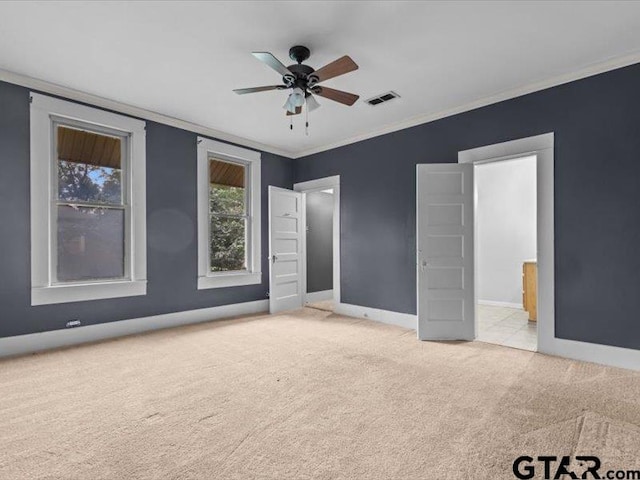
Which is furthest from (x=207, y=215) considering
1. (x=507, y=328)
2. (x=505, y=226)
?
(x=505, y=226)

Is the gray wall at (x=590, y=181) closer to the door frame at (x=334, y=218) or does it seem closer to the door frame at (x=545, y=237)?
the door frame at (x=545, y=237)

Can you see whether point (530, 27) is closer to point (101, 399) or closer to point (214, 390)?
point (214, 390)

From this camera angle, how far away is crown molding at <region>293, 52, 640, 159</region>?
2953 millimetres

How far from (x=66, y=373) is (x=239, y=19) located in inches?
127

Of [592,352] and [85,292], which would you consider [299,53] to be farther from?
[592,352]

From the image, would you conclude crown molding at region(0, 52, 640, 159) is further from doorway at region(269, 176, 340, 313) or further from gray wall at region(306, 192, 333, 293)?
gray wall at region(306, 192, 333, 293)

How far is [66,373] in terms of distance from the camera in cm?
285

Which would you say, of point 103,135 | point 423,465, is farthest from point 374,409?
point 103,135

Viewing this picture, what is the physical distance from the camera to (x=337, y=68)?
2580mm

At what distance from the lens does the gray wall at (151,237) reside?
327 centimetres

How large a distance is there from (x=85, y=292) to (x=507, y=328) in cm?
526

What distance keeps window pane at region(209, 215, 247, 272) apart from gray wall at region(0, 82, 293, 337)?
338 millimetres

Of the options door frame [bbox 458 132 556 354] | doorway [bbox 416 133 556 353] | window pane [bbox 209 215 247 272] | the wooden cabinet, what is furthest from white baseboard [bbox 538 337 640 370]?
window pane [bbox 209 215 247 272]

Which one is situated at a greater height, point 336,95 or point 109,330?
point 336,95
